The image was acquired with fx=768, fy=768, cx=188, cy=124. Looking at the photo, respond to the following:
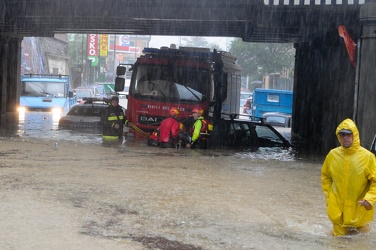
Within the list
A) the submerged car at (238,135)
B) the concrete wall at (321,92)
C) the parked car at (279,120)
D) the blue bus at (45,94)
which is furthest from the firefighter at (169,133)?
the parked car at (279,120)

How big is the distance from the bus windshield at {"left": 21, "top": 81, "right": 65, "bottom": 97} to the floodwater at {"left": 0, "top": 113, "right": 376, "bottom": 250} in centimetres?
1622

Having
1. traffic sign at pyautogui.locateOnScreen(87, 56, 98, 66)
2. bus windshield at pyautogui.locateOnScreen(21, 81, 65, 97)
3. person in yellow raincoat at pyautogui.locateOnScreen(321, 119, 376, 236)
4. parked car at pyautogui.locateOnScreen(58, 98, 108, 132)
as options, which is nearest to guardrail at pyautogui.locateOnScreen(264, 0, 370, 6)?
parked car at pyautogui.locateOnScreen(58, 98, 108, 132)

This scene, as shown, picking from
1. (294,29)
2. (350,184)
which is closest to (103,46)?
(294,29)

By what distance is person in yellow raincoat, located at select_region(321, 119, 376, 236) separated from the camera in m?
8.19

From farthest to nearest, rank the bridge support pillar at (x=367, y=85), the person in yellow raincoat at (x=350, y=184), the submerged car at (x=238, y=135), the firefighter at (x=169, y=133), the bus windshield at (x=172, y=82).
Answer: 1. the bus windshield at (x=172, y=82)
2. the submerged car at (x=238, y=135)
3. the firefighter at (x=169, y=133)
4. the bridge support pillar at (x=367, y=85)
5. the person in yellow raincoat at (x=350, y=184)

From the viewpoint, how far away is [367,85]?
643 inches

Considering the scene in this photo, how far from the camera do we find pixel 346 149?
26.9 feet

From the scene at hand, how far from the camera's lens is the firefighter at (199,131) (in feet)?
62.0

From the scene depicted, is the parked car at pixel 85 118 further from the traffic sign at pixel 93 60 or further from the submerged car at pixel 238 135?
the traffic sign at pixel 93 60

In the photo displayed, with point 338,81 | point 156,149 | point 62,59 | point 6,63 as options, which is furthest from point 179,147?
point 62,59

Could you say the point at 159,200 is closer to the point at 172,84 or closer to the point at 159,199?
the point at 159,199

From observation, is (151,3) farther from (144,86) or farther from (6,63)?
(6,63)

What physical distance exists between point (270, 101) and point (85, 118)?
58.3 ft

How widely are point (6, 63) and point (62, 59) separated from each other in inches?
1554
